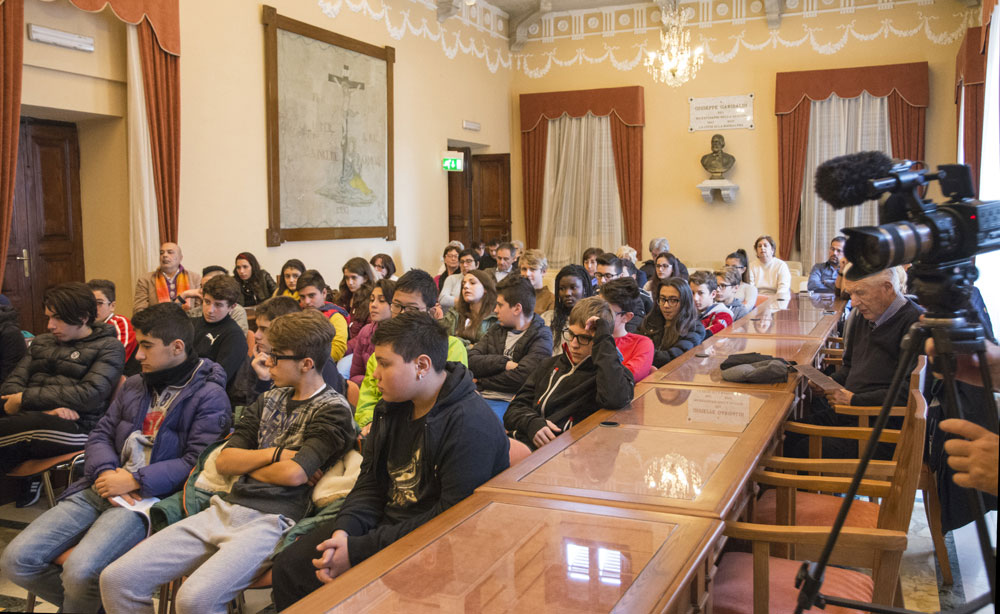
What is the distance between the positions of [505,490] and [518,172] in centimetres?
1090

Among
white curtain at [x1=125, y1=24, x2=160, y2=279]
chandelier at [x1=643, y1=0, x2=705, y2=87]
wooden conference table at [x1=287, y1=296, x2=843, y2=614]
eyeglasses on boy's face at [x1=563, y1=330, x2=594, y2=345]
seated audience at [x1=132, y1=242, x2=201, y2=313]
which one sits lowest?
wooden conference table at [x1=287, y1=296, x2=843, y2=614]

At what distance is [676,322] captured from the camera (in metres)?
4.80

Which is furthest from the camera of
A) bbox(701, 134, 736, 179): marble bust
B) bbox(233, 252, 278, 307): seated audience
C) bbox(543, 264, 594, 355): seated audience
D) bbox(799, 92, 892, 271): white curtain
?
bbox(701, 134, 736, 179): marble bust

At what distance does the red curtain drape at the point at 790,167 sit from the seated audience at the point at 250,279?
23.7 feet

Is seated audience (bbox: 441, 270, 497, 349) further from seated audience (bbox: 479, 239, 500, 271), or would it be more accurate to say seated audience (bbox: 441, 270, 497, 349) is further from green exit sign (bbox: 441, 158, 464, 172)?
green exit sign (bbox: 441, 158, 464, 172)

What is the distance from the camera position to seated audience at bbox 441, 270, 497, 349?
5.00 m

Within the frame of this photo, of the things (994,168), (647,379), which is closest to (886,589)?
(647,379)

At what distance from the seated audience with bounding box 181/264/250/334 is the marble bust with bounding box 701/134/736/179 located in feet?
23.8

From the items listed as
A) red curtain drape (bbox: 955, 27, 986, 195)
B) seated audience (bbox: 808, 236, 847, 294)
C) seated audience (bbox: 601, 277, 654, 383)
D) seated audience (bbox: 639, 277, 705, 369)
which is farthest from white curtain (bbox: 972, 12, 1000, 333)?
seated audience (bbox: 601, 277, 654, 383)

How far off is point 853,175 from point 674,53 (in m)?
8.31

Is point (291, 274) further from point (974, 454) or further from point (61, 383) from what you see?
point (974, 454)

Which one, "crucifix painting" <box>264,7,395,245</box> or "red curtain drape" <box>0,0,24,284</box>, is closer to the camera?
"red curtain drape" <box>0,0,24,284</box>

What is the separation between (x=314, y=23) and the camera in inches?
341

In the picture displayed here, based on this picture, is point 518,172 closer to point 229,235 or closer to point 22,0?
point 229,235
